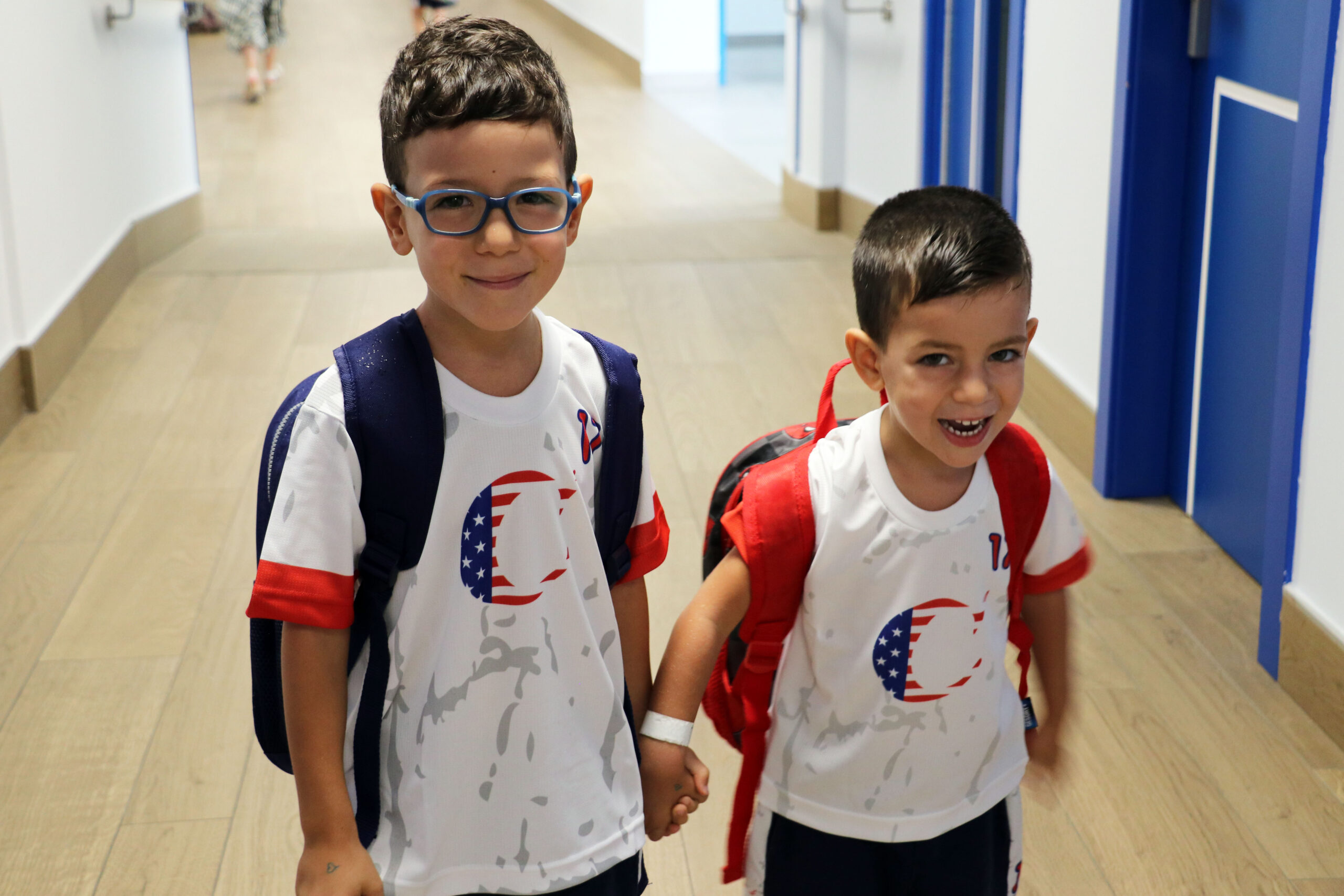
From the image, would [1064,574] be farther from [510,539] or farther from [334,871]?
[334,871]

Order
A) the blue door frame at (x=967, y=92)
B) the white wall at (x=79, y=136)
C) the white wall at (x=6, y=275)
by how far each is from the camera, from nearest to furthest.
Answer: the white wall at (x=6, y=275), the white wall at (x=79, y=136), the blue door frame at (x=967, y=92)

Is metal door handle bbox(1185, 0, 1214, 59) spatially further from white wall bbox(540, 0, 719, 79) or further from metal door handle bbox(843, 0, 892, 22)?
white wall bbox(540, 0, 719, 79)

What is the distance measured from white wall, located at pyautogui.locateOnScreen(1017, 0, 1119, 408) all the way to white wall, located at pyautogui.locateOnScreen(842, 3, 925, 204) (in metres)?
1.33

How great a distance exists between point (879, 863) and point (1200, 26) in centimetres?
228

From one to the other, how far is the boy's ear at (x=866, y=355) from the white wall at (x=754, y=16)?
1097 cm

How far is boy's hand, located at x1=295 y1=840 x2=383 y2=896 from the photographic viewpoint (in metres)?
1.06

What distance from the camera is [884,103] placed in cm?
536

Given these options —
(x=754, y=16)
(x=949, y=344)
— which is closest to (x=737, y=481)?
(x=949, y=344)

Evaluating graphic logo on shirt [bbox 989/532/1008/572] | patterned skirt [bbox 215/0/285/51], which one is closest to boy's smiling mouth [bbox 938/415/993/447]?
graphic logo on shirt [bbox 989/532/1008/572]

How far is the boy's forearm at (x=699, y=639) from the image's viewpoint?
45.5 inches

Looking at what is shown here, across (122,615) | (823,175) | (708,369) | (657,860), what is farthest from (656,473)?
(823,175)

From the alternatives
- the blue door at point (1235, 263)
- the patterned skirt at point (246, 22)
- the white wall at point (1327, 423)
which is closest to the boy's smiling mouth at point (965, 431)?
the white wall at point (1327, 423)

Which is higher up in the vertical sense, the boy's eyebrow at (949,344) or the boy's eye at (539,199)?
the boy's eye at (539,199)

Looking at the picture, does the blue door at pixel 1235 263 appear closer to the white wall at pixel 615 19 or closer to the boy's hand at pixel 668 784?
the boy's hand at pixel 668 784
